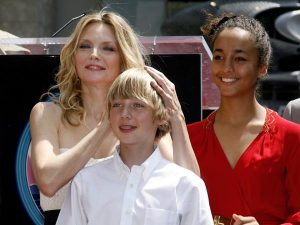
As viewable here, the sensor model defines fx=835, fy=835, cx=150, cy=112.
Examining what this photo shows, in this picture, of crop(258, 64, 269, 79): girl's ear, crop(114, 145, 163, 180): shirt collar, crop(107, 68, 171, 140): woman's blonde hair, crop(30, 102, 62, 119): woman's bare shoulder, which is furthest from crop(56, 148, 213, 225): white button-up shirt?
crop(258, 64, 269, 79): girl's ear

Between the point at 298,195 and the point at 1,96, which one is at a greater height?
the point at 1,96

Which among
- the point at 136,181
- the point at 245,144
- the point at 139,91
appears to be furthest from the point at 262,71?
the point at 136,181

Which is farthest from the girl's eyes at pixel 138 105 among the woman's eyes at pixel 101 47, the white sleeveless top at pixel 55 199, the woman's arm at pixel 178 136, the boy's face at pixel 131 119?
the woman's eyes at pixel 101 47

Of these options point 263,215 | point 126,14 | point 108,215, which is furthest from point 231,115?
point 126,14

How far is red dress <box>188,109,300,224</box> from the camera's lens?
2729 mm

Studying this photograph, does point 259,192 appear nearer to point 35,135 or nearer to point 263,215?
point 263,215

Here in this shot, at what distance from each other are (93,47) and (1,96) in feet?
2.35

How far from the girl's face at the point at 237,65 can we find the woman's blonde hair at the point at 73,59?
0.31 meters

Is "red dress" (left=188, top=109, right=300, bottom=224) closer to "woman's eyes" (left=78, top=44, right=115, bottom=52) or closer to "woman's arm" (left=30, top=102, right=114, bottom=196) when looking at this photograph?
"woman's arm" (left=30, top=102, right=114, bottom=196)

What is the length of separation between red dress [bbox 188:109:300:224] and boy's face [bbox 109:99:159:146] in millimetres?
372

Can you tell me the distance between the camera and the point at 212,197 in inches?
111

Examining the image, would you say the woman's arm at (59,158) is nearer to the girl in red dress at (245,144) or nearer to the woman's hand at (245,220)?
the girl in red dress at (245,144)

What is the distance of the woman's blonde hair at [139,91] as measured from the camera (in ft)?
8.41

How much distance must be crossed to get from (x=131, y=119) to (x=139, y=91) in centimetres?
9
